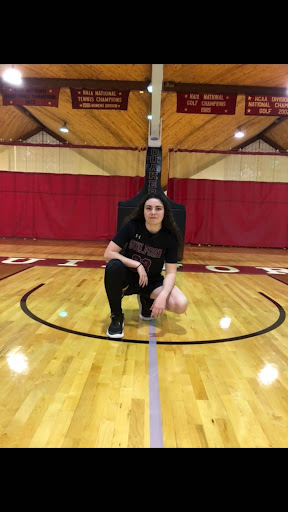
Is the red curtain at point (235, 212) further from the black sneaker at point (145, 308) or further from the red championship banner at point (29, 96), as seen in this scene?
the black sneaker at point (145, 308)

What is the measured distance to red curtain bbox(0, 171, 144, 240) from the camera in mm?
11562

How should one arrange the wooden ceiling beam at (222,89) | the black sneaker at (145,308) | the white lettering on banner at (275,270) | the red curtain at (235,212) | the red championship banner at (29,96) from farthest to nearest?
the red curtain at (235,212)
the wooden ceiling beam at (222,89)
the red championship banner at (29,96)
the white lettering on banner at (275,270)
the black sneaker at (145,308)

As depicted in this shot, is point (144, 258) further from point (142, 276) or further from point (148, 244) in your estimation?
point (142, 276)

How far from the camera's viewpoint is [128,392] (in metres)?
2.03

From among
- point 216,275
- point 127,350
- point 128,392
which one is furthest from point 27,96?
point 128,392

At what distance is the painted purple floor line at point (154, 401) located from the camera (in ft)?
5.19

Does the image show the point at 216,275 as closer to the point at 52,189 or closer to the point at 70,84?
the point at 70,84

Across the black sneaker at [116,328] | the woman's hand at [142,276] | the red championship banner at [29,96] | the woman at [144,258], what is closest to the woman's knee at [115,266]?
the woman at [144,258]

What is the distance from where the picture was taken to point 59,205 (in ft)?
38.2

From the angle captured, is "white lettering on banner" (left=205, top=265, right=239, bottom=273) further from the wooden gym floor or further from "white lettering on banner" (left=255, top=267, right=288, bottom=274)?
the wooden gym floor

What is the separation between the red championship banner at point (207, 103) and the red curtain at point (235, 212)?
12.1 ft

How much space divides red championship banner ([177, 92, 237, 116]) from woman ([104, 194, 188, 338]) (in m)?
5.65

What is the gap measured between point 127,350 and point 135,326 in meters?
0.57

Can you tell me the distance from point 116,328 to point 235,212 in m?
9.42
